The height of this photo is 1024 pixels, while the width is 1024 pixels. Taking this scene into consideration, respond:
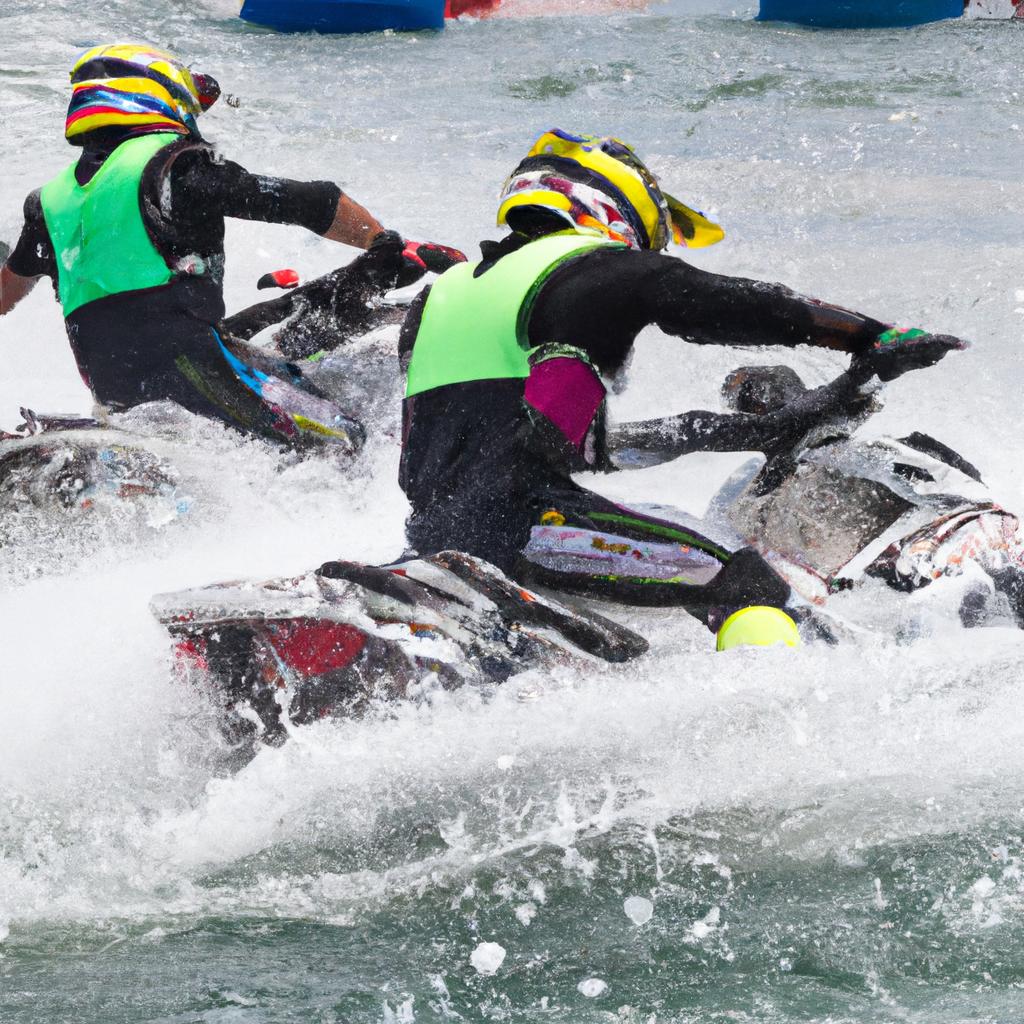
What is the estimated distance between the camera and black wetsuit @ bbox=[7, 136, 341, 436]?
4.00 m

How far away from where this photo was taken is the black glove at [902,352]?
9.40ft

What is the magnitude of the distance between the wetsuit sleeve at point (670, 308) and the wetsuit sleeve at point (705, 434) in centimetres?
47

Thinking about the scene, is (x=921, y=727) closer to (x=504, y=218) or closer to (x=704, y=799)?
(x=704, y=799)

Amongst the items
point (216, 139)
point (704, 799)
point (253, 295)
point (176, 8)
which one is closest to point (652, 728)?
point (704, 799)

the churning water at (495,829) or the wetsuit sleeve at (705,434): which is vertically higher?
the wetsuit sleeve at (705,434)

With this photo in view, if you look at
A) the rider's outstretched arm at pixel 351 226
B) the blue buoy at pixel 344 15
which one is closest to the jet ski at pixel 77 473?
the rider's outstretched arm at pixel 351 226

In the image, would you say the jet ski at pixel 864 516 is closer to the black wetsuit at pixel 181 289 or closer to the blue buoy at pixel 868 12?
the black wetsuit at pixel 181 289

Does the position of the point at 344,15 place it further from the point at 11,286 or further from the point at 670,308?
the point at 670,308

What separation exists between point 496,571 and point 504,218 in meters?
0.84

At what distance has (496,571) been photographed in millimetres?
3070

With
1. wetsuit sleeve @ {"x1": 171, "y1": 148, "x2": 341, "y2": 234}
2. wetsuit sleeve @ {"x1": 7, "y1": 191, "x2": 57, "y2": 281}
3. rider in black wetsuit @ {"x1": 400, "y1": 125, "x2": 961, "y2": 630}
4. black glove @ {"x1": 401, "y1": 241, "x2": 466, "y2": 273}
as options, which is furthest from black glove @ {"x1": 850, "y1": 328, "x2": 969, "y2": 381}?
wetsuit sleeve @ {"x1": 7, "y1": 191, "x2": 57, "y2": 281}

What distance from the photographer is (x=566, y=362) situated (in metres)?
2.92

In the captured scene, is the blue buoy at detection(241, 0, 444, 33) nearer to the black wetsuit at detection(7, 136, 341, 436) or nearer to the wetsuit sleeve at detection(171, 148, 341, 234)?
the black wetsuit at detection(7, 136, 341, 436)

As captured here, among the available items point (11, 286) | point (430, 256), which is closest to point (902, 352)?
point (430, 256)
